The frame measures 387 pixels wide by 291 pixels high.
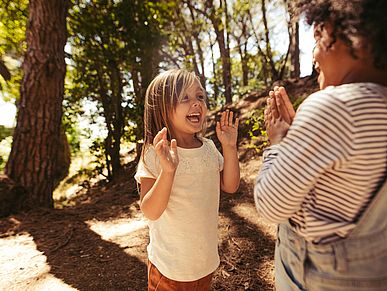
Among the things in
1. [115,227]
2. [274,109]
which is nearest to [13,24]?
[115,227]

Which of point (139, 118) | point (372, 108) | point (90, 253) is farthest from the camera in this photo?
point (139, 118)

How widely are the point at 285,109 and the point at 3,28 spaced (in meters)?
7.69

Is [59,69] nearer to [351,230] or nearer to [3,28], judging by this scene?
[3,28]

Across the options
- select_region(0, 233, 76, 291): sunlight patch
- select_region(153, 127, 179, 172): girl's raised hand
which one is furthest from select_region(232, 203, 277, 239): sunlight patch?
select_region(153, 127, 179, 172): girl's raised hand

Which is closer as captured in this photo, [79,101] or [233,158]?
[233,158]

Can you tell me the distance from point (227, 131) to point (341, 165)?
96 cm

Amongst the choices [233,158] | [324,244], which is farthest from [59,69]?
[324,244]

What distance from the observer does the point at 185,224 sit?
161 centimetres

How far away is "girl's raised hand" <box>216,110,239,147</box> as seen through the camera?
1.76m

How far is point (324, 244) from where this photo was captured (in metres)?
0.95

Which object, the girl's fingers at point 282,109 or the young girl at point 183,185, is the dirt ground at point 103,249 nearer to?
the young girl at point 183,185

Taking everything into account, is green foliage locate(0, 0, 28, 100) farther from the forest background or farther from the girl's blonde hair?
the girl's blonde hair

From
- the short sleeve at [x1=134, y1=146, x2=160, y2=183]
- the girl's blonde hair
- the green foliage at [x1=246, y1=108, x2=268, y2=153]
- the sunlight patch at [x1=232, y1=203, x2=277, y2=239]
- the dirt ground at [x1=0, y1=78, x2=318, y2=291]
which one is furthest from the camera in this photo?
the green foliage at [x1=246, y1=108, x2=268, y2=153]

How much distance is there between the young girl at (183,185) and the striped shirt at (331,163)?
0.68 meters
